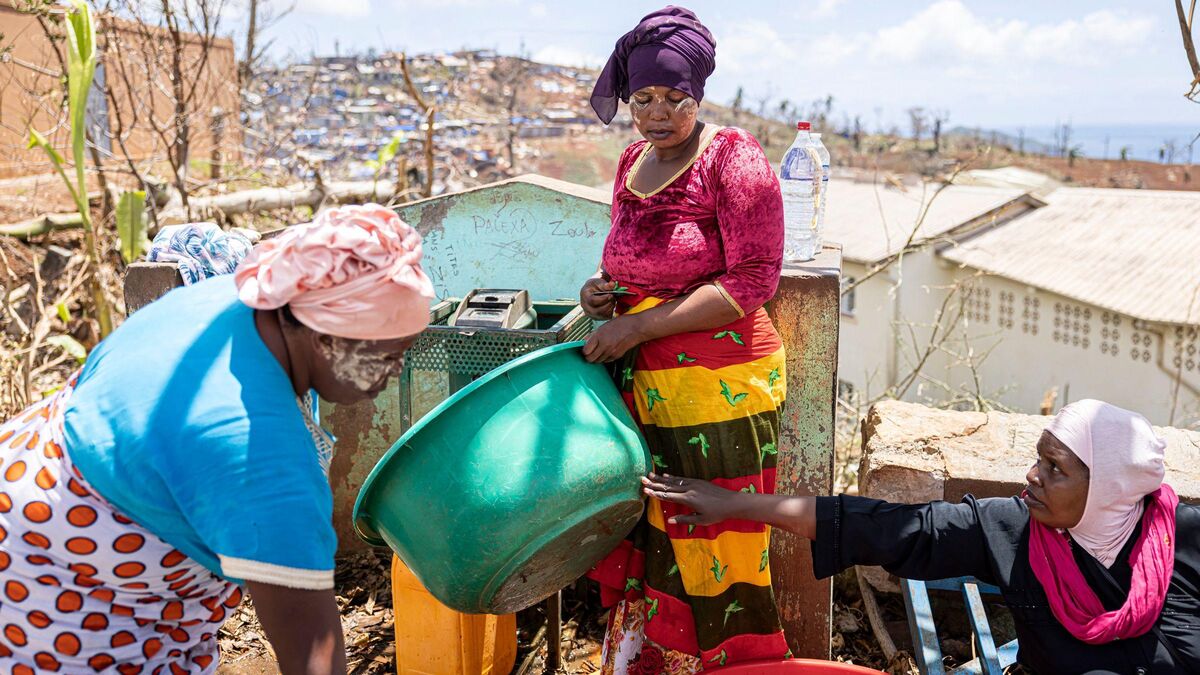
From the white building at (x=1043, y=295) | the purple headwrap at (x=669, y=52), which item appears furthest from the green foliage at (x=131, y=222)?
the white building at (x=1043, y=295)

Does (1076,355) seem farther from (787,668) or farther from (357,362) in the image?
(357,362)

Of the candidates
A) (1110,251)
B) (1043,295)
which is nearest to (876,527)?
(1043,295)

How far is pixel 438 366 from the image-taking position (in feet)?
9.04

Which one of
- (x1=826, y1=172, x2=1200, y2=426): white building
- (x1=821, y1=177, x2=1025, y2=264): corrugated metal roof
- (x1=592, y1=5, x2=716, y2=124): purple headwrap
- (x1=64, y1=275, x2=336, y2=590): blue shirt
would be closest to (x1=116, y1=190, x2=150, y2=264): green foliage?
(x1=592, y1=5, x2=716, y2=124): purple headwrap

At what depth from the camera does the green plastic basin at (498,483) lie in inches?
79.7

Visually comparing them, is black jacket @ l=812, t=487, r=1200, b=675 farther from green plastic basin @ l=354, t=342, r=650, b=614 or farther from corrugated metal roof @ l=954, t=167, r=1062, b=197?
corrugated metal roof @ l=954, t=167, r=1062, b=197

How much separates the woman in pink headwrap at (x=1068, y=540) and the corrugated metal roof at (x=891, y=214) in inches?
418

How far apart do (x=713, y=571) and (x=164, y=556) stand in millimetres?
1426

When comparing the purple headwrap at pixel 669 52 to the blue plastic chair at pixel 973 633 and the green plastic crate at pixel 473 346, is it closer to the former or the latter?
the green plastic crate at pixel 473 346

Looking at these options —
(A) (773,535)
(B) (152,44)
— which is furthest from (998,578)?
(B) (152,44)

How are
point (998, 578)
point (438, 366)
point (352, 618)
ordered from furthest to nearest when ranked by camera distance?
point (352, 618) < point (438, 366) < point (998, 578)

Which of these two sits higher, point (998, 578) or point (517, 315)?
point (517, 315)

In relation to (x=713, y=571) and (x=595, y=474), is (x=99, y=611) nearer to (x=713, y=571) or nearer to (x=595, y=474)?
(x=595, y=474)

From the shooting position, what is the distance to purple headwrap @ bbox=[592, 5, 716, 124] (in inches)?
90.0
